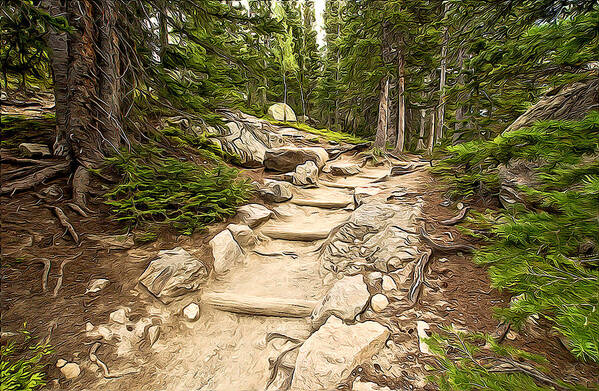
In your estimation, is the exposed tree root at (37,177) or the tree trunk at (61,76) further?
the tree trunk at (61,76)

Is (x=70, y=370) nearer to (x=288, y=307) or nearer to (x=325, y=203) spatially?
(x=288, y=307)

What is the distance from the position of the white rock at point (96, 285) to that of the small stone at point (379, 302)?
372 centimetres

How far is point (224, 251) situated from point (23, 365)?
248 cm

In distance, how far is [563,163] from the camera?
1.62 metres

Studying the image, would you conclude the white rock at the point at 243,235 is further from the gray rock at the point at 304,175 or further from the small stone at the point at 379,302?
the gray rock at the point at 304,175

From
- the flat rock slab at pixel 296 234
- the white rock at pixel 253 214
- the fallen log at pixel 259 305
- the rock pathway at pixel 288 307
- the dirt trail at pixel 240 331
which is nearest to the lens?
the rock pathway at pixel 288 307

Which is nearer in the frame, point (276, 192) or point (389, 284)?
point (389, 284)

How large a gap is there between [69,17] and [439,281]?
745cm

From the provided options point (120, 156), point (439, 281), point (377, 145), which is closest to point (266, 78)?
point (120, 156)

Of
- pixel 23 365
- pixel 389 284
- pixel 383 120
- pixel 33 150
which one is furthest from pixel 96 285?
pixel 383 120

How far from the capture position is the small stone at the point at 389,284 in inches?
126

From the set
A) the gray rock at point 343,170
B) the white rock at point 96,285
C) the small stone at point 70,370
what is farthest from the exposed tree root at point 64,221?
the gray rock at point 343,170

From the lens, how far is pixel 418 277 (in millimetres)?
3178

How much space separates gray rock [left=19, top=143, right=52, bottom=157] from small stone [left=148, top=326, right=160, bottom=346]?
4448mm
